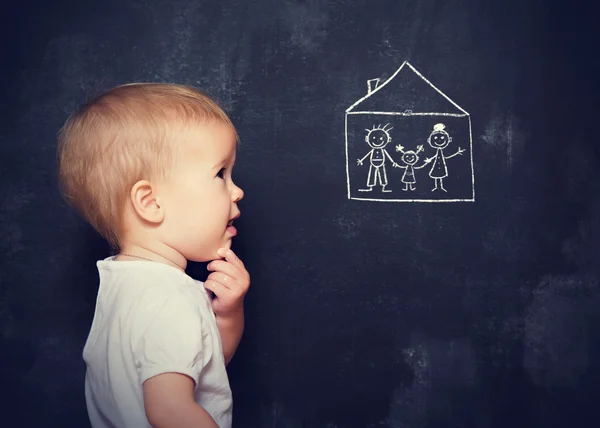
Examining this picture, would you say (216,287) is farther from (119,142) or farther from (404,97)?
(404,97)

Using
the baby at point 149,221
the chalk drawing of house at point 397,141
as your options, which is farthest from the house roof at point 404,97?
the baby at point 149,221

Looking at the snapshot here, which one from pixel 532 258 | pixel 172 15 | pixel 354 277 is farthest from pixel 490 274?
pixel 172 15

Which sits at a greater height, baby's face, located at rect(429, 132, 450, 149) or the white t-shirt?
baby's face, located at rect(429, 132, 450, 149)

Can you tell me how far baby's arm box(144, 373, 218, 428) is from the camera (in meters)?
0.87

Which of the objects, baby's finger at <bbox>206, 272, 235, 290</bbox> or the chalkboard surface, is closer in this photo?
baby's finger at <bbox>206, 272, 235, 290</bbox>

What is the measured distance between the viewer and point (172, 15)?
150 centimetres

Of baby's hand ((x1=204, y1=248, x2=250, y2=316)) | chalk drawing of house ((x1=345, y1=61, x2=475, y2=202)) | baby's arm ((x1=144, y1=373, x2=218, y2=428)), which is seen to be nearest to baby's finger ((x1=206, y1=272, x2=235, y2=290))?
baby's hand ((x1=204, y1=248, x2=250, y2=316))

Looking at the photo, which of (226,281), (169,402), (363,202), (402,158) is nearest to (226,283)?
(226,281)

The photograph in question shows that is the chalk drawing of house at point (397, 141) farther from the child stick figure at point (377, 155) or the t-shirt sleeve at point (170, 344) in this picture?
the t-shirt sleeve at point (170, 344)

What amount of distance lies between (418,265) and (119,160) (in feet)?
2.78

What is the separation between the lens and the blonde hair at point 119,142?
102cm

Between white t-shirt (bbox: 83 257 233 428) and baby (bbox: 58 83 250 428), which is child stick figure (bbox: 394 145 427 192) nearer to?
baby (bbox: 58 83 250 428)

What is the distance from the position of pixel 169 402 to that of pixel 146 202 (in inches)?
14.2

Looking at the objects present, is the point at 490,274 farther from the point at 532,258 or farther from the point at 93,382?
the point at 93,382
